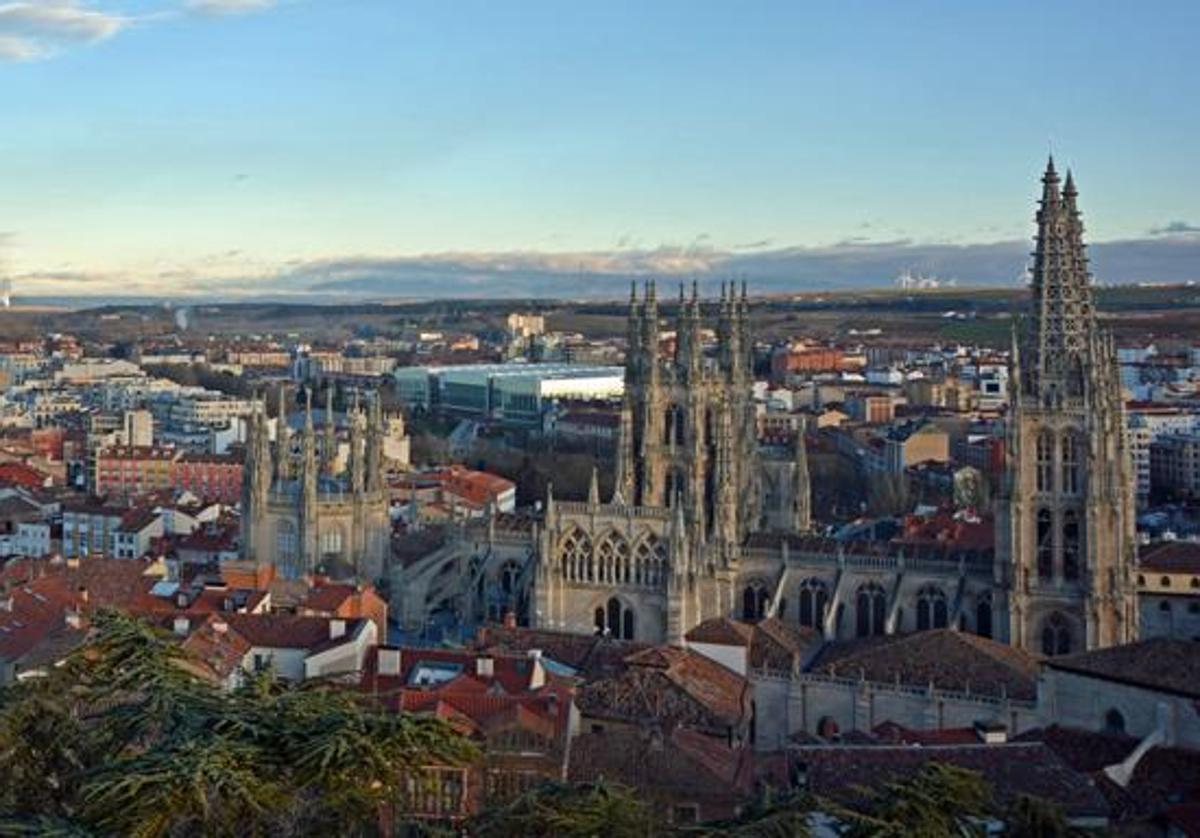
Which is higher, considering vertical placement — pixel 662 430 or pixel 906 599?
pixel 662 430

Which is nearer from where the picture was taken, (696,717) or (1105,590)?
(696,717)

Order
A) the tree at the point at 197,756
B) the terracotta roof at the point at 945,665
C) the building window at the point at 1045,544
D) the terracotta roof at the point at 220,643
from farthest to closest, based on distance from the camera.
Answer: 1. the building window at the point at 1045,544
2. the terracotta roof at the point at 945,665
3. the terracotta roof at the point at 220,643
4. the tree at the point at 197,756

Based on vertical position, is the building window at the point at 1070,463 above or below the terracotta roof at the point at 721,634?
above

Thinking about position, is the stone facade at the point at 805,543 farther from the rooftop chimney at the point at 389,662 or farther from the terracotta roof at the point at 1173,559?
the rooftop chimney at the point at 389,662

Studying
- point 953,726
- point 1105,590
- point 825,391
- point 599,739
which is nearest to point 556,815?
point 599,739

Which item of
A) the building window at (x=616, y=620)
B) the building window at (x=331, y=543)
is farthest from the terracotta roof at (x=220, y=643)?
the building window at (x=331, y=543)

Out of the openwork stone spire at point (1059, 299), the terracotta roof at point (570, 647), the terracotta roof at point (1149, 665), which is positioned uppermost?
the openwork stone spire at point (1059, 299)

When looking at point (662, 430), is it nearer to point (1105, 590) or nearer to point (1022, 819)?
point (1105, 590)
